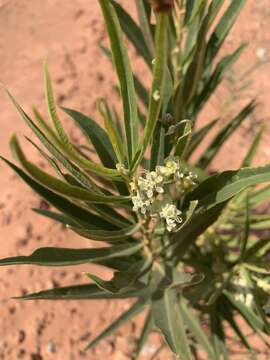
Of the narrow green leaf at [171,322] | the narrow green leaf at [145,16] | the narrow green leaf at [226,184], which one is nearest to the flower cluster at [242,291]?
the narrow green leaf at [171,322]

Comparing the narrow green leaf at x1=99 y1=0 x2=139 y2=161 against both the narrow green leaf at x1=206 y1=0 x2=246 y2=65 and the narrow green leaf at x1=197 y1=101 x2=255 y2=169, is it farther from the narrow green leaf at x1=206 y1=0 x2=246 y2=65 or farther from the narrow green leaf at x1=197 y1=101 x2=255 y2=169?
the narrow green leaf at x1=197 y1=101 x2=255 y2=169

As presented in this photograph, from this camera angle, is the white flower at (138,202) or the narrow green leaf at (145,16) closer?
the white flower at (138,202)

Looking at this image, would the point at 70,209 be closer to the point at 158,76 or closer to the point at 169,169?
the point at 169,169

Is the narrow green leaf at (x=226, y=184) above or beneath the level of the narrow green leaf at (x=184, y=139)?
beneath

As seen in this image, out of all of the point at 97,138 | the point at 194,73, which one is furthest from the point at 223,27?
the point at 97,138

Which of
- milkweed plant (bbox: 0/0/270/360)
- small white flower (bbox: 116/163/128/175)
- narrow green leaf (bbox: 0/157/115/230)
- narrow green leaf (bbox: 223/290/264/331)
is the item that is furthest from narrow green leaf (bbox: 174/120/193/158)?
narrow green leaf (bbox: 223/290/264/331)

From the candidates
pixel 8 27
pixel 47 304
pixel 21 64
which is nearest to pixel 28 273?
pixel 47 304

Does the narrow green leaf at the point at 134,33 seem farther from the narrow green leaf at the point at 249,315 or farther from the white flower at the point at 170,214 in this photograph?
the narrow green leaf at the point at 249,315

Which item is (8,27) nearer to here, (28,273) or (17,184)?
(17,184)

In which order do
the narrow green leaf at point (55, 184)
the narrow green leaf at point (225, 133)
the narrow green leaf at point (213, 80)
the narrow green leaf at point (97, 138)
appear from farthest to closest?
1. the narrow green leaf at point (225, 133)
2. the narrow green leaf at point (213, 80)
3. the narrow green leaf at point (97, 138)
4. the narrow green leaf at point (55, 184)
